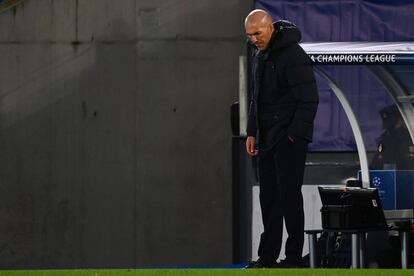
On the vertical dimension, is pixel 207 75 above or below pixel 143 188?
above

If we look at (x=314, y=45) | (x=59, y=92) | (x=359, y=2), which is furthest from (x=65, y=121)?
(x=314, y=45)

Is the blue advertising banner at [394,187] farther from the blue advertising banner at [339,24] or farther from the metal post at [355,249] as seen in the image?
the blue advertising banner at [339,24]

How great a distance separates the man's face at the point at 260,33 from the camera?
11.1m

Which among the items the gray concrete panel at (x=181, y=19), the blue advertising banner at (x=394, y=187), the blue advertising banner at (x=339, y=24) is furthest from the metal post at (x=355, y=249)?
the gray concrete panel at (x=181, y=19)

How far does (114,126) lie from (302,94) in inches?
374

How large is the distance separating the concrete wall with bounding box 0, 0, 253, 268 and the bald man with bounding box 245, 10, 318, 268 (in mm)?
8660

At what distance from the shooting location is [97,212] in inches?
797

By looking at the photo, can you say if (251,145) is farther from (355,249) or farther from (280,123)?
(355,249)

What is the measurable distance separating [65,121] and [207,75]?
1.71 meters

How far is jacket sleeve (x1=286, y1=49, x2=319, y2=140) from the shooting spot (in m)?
11.1

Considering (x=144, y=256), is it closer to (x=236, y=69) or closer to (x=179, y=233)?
(x=179, y=233)

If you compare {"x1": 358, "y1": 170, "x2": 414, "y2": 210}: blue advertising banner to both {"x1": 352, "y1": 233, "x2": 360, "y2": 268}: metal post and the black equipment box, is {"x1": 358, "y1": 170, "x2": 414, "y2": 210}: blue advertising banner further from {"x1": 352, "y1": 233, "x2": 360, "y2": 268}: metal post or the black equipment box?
{"x1": 352, "y1": 233, "x2": 360, "y2": 268}: metal post

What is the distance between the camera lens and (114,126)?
20.4 m
